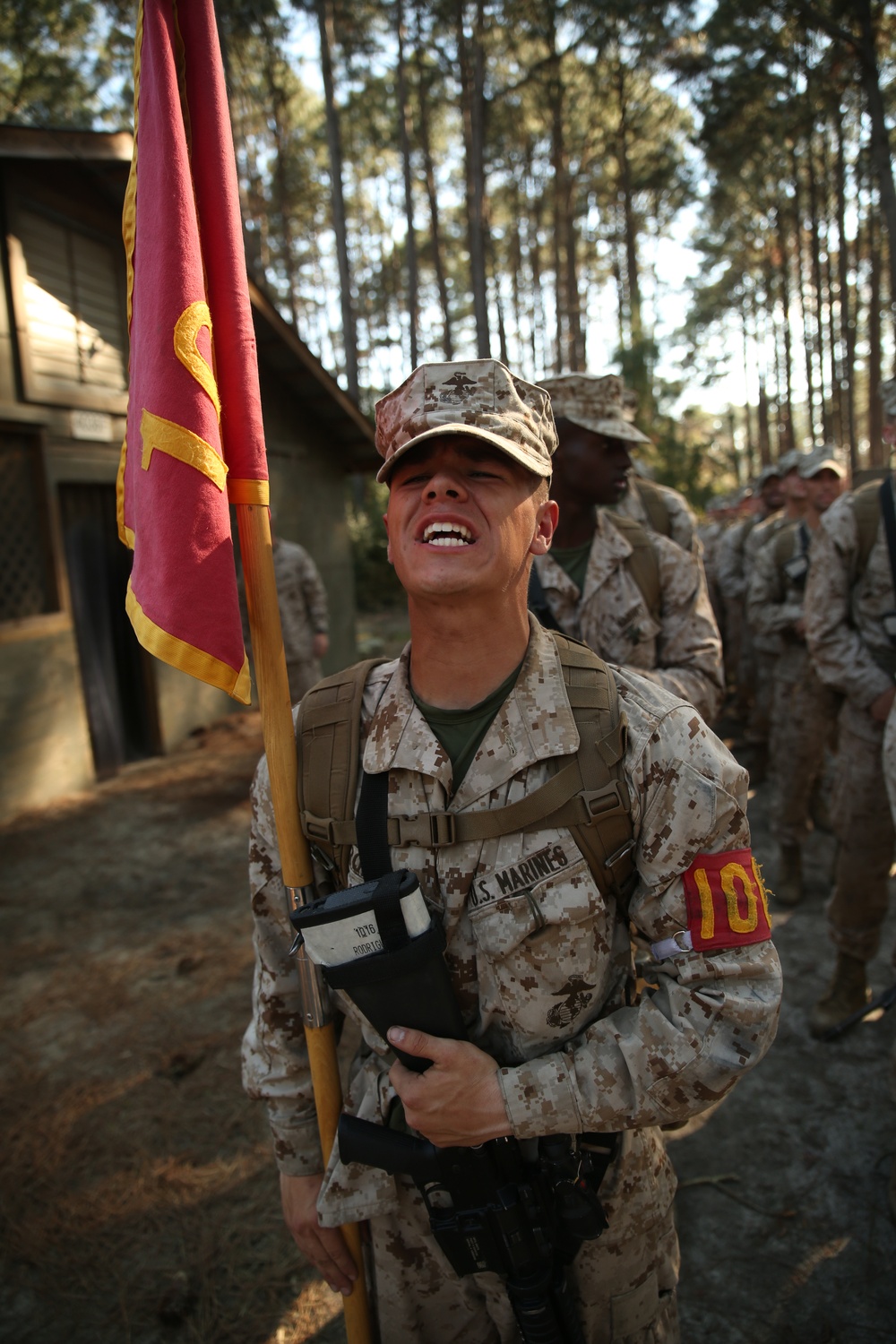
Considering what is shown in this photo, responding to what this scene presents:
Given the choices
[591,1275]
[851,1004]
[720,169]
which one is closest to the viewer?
[591,1275]

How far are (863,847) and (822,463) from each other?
2.91m

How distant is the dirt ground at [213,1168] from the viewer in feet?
7.76

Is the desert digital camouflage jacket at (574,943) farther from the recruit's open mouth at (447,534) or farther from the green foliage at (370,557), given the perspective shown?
the green foliage at (370,557)

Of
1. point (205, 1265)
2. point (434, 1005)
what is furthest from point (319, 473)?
point (434, 1005)

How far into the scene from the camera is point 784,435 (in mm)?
25969

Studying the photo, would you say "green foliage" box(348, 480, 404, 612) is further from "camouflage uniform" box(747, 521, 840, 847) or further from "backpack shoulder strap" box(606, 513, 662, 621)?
"backpack shoulder strap" box(606, 513, 662, 621)

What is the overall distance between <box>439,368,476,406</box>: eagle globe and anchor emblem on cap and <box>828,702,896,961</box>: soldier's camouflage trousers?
111 inches

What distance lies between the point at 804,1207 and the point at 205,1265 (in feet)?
6.28

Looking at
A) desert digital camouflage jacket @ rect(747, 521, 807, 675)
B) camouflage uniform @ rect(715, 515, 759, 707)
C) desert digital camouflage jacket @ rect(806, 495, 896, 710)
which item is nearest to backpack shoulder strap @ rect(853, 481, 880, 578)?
desert digital camouflage jacket @ rect(806, 495, 896, 710)

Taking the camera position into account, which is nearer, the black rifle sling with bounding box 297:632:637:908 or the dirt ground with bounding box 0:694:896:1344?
the black rifle sling with bounding box 297:632:637:908

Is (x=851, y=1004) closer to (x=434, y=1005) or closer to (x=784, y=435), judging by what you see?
(x=434, y=1005)

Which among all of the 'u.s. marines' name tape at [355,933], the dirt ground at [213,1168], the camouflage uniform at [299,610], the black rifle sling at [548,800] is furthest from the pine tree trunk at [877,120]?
the 'u.s. marines' name tape at [355,933]

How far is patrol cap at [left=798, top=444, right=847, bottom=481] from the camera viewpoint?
5.35m

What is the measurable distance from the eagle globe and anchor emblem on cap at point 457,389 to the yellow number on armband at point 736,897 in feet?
3.05
